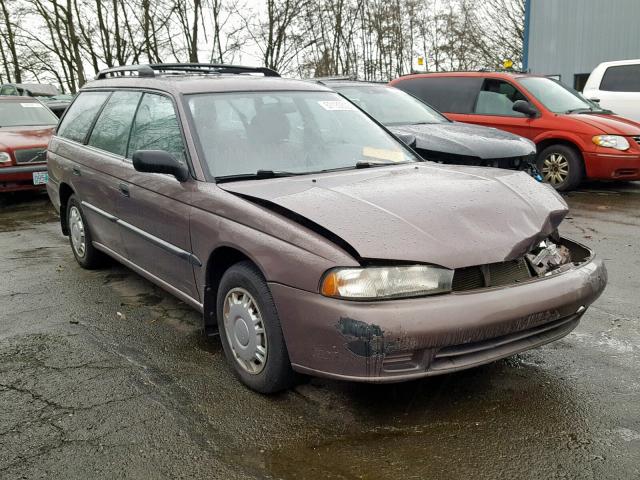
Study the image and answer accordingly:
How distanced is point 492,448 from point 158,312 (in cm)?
268

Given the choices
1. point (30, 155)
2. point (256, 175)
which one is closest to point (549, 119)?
point (256, 175)

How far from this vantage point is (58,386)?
3.40 metres

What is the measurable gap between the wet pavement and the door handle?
87 centimetres

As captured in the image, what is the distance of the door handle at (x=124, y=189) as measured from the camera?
434cm

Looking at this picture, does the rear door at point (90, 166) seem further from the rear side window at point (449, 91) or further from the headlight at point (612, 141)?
the headlight at point (612, 141)

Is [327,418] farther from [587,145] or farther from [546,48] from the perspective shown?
[546,48]

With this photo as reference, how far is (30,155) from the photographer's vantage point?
9453 millimetres

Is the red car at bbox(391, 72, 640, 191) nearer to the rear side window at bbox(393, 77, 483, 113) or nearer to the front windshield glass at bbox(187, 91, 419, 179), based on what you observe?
the rear side window at bbox(393, 77, 483, 113)

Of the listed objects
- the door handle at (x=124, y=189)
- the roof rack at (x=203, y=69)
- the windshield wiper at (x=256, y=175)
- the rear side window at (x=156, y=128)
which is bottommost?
the door handle at (x=124, y=189)

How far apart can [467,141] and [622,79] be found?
6.57 meters

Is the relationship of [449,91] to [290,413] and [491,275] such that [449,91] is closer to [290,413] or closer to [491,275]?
[491,275]

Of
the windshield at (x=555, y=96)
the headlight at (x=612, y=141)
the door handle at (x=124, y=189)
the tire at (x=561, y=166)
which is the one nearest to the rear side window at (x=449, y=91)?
the windshield at (x=555, y=96)

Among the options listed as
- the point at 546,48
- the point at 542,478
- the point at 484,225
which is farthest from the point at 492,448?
the point at 546,48

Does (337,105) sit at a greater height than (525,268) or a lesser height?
greater
